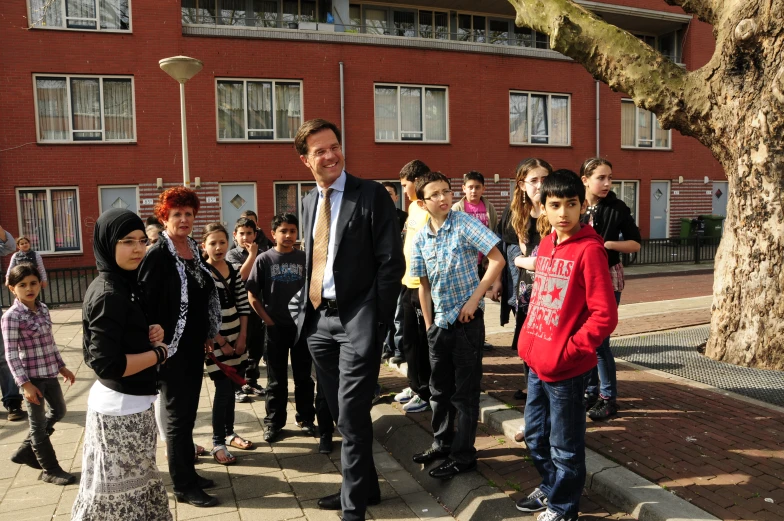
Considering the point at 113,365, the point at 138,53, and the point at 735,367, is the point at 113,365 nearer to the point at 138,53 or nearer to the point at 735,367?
the point at 735,367

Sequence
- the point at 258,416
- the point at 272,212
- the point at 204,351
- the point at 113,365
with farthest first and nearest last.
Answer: the point at 272,212
the point at 258,416
the point at 204,351
the point at 113,365

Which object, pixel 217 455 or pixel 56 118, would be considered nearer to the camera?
pixel 217 455

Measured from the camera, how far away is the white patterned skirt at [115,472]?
113 inches

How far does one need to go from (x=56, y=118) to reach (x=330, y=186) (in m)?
16.4

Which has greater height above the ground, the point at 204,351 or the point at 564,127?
the point at 564,127

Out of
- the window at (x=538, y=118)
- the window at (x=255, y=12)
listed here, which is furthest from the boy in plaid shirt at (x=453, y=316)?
the window at (x=538, y=118)

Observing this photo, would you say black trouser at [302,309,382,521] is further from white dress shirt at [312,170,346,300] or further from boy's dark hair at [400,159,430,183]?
boy's dark hair at [400,159,430,183]

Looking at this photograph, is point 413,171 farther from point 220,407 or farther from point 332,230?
point 220,407

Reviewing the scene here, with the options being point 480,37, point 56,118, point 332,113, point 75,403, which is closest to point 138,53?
point 56,118

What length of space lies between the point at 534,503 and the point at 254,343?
3.74 m

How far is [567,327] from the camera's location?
321 cm

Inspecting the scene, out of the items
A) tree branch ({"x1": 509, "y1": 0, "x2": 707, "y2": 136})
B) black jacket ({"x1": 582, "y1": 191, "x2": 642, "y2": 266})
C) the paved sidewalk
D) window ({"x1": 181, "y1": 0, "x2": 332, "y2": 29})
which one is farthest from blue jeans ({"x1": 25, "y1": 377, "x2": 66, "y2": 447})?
window ({"x1": 181, "y1": 0, "x2": 332, "y2": 29})

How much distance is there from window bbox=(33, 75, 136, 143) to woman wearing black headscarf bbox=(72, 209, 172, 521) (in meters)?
16.0

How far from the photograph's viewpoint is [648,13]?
23.0 meters
